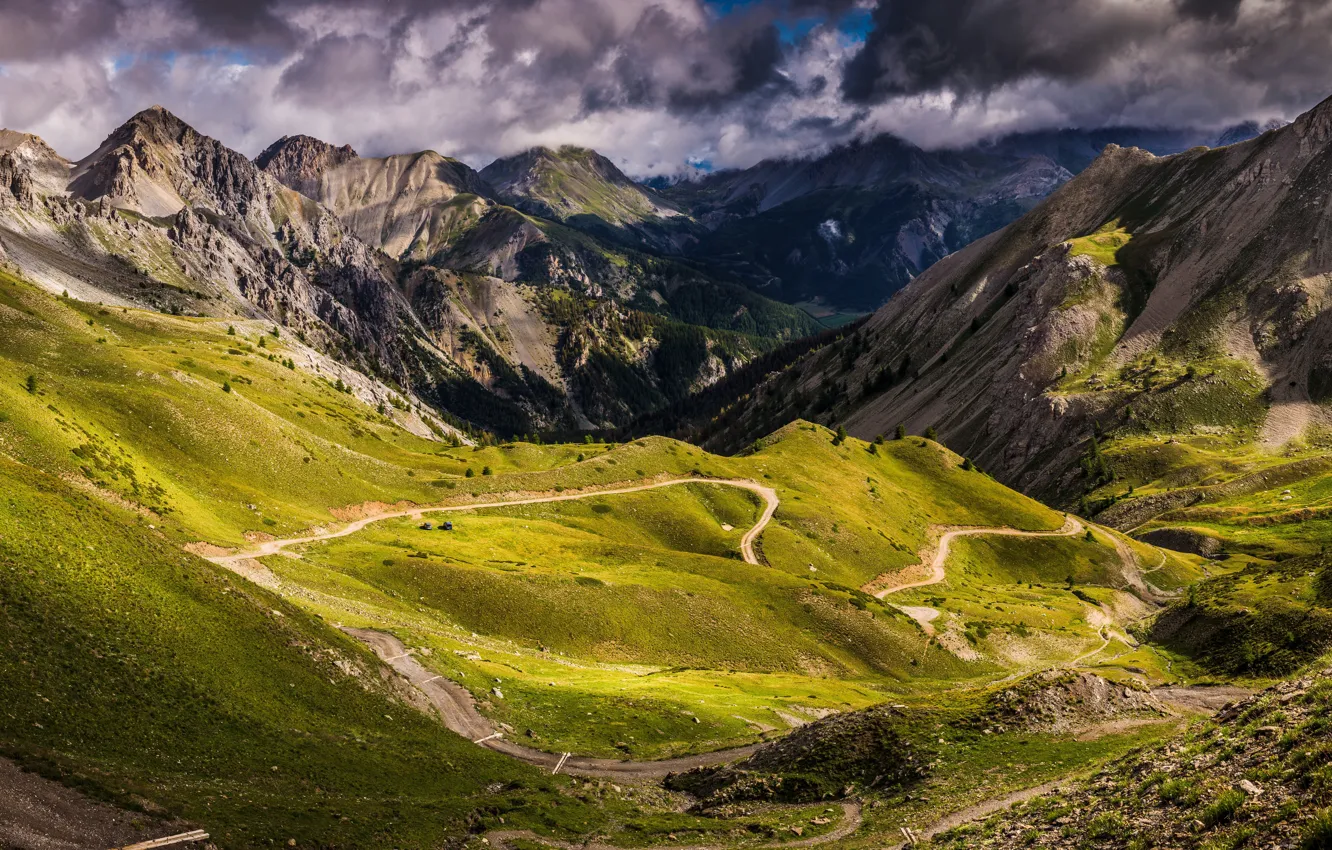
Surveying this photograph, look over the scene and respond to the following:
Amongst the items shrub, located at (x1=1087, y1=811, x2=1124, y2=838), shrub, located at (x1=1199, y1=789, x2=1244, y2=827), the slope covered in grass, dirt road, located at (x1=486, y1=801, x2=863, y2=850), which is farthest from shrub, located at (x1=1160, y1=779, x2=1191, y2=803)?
the slope covered in grass

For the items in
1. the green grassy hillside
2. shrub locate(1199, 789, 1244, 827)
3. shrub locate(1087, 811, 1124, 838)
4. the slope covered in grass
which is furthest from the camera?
the green grassy hillside

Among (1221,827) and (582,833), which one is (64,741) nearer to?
(582,833)

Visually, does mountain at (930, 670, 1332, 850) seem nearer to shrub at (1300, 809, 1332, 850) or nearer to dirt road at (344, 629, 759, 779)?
shrub at (1300, 809, 1332, 850)

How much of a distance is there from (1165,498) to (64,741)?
209 metres

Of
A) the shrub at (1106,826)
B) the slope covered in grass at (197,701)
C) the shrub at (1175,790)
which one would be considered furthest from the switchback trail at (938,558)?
the shrub at (1175,790)

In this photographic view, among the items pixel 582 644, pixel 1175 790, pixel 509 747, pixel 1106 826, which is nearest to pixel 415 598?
pixel 582 644

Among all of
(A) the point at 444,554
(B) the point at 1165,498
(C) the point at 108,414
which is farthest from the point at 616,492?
(B) the point at 1165,498

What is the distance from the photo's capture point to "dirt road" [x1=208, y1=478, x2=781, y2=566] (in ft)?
264

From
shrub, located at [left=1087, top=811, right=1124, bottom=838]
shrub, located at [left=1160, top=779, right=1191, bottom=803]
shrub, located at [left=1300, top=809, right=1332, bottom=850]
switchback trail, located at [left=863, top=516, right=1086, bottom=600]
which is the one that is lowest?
switchback trail, located at [left=863, top=516, right=1086, bottom=600]

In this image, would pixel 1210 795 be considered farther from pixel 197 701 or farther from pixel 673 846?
pixel 197 701

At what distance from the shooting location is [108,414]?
93312mm

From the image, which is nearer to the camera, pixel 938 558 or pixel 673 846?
pixel 673 846

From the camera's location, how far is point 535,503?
124m

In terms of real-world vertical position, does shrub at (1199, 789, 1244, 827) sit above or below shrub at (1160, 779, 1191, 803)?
above
